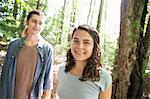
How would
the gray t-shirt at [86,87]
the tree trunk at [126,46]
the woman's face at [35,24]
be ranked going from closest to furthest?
the gray t-shirt at [86,87] → the woman's face at [35,24] → the tree trunk at [126,46]

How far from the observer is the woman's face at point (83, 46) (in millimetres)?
2277

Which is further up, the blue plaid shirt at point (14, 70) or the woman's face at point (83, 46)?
the woman's face at point (83, 46)

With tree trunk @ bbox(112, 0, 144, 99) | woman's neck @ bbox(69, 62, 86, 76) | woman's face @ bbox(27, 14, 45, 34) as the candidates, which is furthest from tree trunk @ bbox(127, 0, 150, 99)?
woman's neck @ bbox(69, 62, 86, 76)

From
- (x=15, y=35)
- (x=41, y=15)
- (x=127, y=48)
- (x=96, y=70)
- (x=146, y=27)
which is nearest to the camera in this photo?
(x=96, y=70)

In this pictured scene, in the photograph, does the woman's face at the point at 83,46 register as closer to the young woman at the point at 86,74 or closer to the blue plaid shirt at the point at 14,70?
the young woman at the point at 86,74

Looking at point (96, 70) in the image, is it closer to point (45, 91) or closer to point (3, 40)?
point (45, 91)

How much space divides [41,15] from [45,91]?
1041 mm

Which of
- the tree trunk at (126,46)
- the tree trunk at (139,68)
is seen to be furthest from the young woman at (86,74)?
the tree trunk at (139,68)

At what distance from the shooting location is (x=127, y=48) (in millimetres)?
4641

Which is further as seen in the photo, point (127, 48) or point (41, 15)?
point (127, 48)

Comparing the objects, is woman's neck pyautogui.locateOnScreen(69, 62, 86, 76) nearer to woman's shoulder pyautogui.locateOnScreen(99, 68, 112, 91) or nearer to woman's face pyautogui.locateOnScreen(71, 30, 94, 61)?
woman's face pyautogui.locateOnScreen(71, 30, 94, 61)

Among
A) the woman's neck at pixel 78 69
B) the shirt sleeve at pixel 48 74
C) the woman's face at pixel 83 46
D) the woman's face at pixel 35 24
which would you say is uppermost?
the woman's face at pixel 35 24

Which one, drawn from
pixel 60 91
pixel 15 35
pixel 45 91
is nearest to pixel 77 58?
pixel 60 91

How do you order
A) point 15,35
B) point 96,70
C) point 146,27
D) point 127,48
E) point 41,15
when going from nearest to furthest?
point 96,70 → point 41,15 → point 127,48 → point 146,27 → point 15,35
